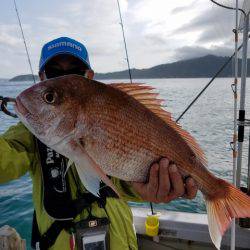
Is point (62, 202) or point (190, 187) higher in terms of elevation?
point (190, 187)

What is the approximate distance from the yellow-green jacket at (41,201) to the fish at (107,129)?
68 cm

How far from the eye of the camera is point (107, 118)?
1.73m

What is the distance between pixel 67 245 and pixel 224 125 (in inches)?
661

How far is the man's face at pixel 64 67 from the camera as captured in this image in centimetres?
272

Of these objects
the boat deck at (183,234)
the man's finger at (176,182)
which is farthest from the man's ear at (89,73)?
the boat deck at (183,234)

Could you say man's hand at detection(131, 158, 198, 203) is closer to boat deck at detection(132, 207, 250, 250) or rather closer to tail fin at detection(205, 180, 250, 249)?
tail fin at detection(205, 180, 250, 249)

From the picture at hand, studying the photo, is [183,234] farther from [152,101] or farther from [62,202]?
[152,101]

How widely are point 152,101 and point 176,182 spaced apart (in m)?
0.53

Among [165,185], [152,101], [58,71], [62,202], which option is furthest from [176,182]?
[58,71]

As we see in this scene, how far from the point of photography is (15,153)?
2176 millimetres

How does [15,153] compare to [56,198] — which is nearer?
[15,153]

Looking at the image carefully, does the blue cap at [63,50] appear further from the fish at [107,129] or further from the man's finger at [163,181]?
the man's finger at [163,181]

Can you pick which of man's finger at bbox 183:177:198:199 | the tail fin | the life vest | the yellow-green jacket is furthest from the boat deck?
man's finger at bbox 183:177:198:199

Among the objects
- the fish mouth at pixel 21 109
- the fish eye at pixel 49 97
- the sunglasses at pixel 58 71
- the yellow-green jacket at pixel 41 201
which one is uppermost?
the sunglasses at pixel 58 71
